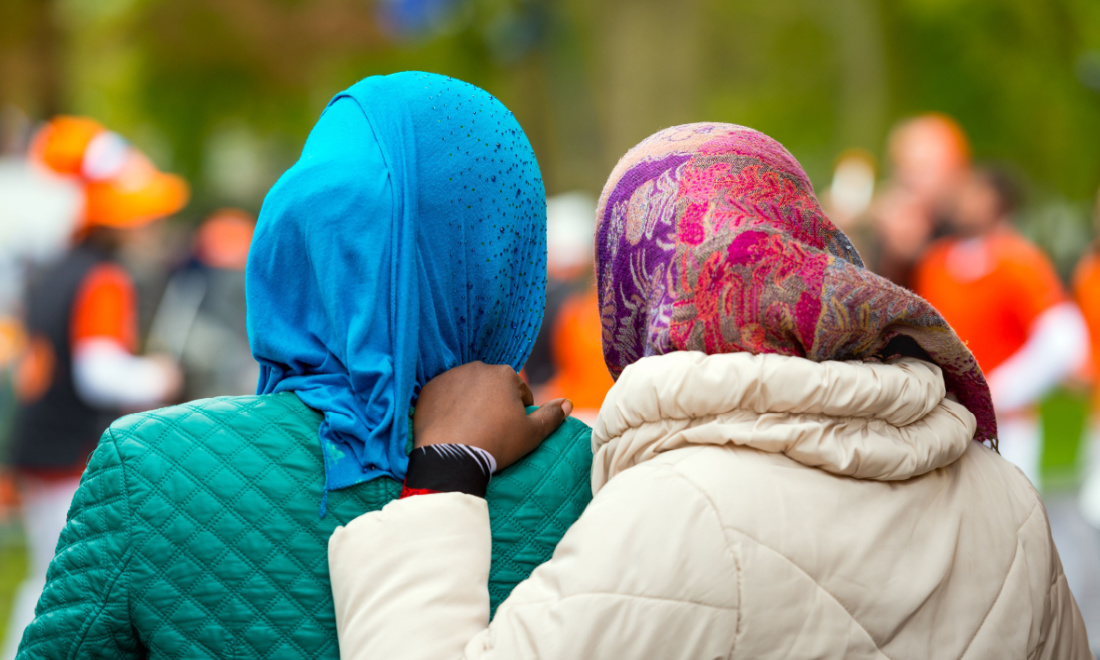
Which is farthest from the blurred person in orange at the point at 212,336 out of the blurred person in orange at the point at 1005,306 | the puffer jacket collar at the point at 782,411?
the puffer jacket collar at the point at 782,411

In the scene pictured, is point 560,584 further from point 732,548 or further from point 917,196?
point 917,196

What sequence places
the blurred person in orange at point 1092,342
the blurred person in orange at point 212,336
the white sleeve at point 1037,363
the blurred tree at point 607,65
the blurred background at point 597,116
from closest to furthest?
the white sleeve at point 1037,363 < the blurred person in orange at point 1092,342 < the blurred background at point 597,116 < the blurred person in orange at point 212,336 < the blurred tree at point 607,65

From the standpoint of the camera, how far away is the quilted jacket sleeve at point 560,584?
4.55 ft

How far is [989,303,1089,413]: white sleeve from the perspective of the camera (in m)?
5.44

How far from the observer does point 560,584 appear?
4.66 ft

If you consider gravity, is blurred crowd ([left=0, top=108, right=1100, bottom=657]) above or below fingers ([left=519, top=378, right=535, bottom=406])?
below

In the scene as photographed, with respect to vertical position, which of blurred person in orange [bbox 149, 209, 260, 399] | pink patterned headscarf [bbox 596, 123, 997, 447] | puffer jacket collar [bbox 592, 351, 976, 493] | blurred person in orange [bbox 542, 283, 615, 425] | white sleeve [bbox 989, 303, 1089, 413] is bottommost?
blurred person in orange [bbox 149, 209, 260, 399]

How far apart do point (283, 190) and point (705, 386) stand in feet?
2.26

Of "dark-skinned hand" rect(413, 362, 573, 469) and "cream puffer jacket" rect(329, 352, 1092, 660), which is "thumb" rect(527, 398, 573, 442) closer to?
"dark-skinned hand" rect(413, 362, 573, 469)

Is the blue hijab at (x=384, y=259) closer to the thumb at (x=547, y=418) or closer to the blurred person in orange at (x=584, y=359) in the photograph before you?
the thumb at (x=547, y=418)

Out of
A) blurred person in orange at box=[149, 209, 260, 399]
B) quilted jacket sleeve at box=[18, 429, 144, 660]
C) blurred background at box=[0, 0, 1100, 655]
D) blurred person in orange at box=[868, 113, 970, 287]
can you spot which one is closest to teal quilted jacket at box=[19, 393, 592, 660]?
quilted jacket sleeve at box=[18, 429, 144, 660]

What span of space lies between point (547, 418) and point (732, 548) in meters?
0.41

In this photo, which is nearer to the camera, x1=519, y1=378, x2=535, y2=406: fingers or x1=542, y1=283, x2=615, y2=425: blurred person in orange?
x1=519, y1=378, x2=535, y2=406: fingers

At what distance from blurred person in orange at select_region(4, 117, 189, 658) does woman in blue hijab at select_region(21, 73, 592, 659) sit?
11.6 feet
